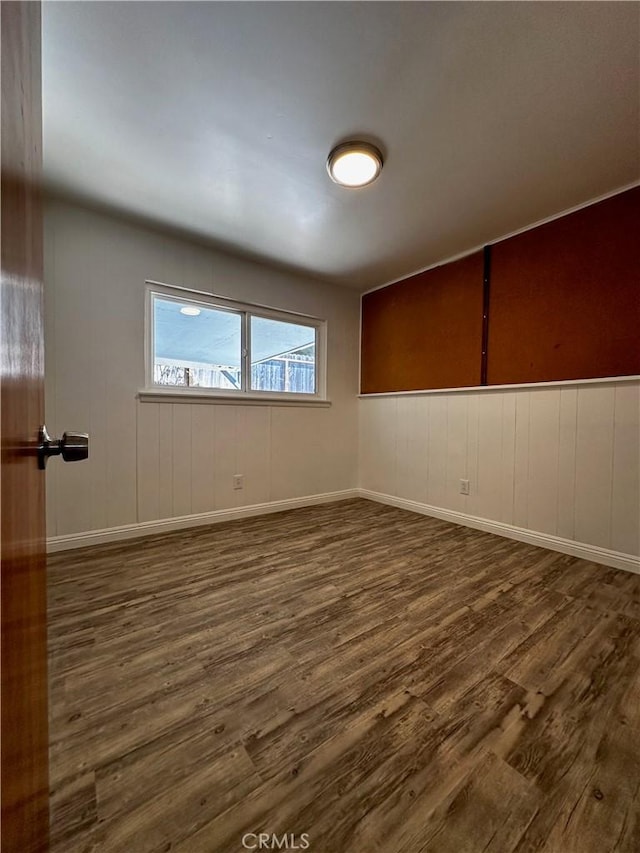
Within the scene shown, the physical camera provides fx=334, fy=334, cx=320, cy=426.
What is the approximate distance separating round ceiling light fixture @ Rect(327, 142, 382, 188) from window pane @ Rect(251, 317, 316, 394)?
4.87 feet

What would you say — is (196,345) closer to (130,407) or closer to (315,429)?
(130,407)

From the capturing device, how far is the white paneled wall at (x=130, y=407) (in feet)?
7.34

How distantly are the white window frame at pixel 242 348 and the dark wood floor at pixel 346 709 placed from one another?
136 centimetres

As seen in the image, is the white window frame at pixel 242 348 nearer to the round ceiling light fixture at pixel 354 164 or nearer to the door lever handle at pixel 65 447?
the round ceiling light fixture at pixel 354 164

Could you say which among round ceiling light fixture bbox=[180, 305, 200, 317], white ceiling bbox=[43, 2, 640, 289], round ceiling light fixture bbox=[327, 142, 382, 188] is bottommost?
round ceiling light fixture bbox=[180, 305, 200, 317]

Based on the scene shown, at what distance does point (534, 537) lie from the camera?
242 centimetres

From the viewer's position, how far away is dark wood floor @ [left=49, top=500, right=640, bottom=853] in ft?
2.47

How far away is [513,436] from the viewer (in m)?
2.55

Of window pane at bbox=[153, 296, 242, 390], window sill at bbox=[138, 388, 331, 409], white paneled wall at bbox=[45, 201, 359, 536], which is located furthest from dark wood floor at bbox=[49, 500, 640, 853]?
window pane at bbox=[153, 296, 242, 390]

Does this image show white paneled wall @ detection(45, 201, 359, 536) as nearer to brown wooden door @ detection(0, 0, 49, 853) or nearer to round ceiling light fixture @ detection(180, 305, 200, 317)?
round ceiling light fixture @ detection(180, 305, 200, 317)

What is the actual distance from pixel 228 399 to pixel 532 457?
2.44 m

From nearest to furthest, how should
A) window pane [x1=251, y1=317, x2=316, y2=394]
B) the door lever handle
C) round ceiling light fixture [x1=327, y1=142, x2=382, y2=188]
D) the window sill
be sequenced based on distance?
the door lever handle
round ceiling light fixture [x1=327, y1=142, x2=382, y2=188]
the window sill
window pane [x1=251, y1=317, x2=316, y2=394]

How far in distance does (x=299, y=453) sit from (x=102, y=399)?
1741 mm
